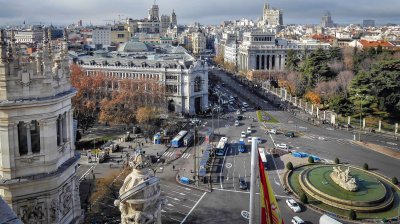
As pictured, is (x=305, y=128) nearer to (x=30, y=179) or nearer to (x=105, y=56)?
(x=105, y=56)

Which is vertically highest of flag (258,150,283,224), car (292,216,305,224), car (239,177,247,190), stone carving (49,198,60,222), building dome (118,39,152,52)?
building dome (118,39,152,52)

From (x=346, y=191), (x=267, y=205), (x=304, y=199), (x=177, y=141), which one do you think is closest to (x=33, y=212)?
(x=267, y=205)

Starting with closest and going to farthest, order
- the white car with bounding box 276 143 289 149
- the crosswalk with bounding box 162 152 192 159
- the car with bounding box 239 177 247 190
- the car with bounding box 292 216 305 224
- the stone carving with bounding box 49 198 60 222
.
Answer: the stone carving with bounding box 49 198 60 222, the car with bounding box 292 216 305 224, the car with bounding box 239 177 247 190, the crosswalk with bounding box 162 152 192 159, the white car with bounding box 276 143 289 149

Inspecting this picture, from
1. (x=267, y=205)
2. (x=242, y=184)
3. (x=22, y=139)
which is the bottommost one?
(x=242, y=184)

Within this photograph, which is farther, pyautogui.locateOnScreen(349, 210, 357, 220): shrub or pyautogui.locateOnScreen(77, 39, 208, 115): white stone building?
pyautogui.locateOnScreen(77, 39, 208, 115): white stone building

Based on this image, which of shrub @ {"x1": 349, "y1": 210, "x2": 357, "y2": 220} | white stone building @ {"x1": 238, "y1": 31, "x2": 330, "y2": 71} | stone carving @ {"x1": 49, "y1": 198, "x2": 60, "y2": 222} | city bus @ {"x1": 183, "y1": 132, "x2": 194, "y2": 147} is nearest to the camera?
stone carving @ {"x1": 49, "y1": 198, "x2": 60, "y2": 222}

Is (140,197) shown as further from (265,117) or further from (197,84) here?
(197,84)

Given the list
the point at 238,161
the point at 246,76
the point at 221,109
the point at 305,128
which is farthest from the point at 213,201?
the point at 246,76

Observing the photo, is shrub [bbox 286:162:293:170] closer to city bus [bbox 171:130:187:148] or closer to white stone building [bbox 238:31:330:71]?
city bus [bbox 171:130:187:148]

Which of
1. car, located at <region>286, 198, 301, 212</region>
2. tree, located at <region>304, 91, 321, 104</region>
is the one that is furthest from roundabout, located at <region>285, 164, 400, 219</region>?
tree, located at <region>304, 91, 321, 104</region>
